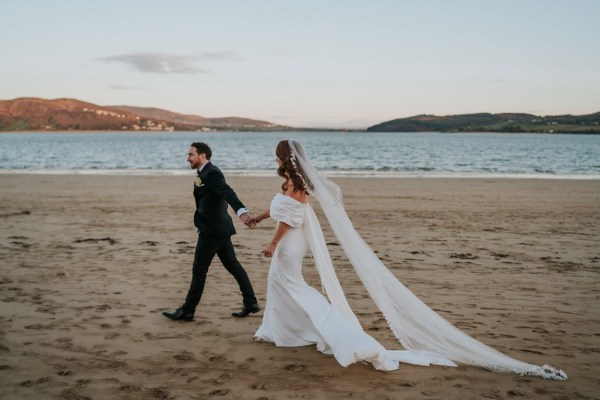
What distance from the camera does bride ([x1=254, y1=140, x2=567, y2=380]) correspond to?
15.9 ft

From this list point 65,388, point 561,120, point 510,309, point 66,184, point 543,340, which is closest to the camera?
point 65,388

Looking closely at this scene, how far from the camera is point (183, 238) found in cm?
1136

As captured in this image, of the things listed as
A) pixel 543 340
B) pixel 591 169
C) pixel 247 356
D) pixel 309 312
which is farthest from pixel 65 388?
pixel 591 169

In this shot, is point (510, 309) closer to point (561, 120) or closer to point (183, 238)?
point (183, 238)

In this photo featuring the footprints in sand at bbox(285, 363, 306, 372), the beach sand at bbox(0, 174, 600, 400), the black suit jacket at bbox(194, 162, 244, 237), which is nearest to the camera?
the beach sand at bbox(0, 174, 600, 400)

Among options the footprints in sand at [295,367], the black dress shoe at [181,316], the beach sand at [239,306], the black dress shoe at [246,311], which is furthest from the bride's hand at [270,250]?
the black dress shoe at [181,316]

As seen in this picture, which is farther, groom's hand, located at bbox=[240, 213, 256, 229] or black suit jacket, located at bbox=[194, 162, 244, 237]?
black suit jacket, located at bbox=[194, 162, 244, 237]

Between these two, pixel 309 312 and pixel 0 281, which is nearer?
pixel 309 312

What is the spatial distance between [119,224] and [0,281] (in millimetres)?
5387

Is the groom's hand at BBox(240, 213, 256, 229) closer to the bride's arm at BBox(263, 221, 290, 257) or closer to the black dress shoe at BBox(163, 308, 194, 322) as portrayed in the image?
the bride's arm at BBox(263, 221, 290, 257)

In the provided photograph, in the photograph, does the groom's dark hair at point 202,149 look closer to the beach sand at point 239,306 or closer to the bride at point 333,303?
the bride at point 333,303

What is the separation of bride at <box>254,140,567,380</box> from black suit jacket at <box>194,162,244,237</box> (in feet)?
3.12

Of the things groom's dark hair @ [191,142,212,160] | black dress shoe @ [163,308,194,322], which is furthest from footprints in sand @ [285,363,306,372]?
groom's dark hair @ [191,142,212,160]

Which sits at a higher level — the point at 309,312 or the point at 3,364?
the point at 309,312
